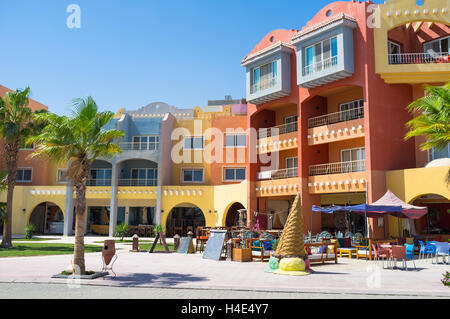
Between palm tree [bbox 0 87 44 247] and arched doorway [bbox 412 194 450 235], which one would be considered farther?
arched doorway [bbox 412 194 450 235]

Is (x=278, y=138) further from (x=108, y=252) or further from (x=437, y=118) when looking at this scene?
(x=108, y=252)

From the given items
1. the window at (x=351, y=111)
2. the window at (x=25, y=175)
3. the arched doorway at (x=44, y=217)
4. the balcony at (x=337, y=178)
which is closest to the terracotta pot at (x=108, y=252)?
the balcony at (x=337, y=178)

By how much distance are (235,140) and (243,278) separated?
23493 mm

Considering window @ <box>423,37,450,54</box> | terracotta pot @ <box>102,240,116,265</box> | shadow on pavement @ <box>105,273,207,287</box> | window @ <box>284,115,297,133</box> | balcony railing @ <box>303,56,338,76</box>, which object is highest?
window @ <box>423,37,450,54</box>

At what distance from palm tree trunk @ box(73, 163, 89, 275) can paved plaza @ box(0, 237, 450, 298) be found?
0.83 m

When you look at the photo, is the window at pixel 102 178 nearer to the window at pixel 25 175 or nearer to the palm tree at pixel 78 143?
the window at pixel 25 175

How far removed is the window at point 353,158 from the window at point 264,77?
6782mm

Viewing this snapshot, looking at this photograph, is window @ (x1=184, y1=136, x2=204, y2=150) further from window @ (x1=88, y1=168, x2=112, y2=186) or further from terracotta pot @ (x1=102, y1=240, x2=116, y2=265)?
terracotta pot @ (x1=102, y1=240, x2=116, y2=265)

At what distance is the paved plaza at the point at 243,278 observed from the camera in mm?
10203

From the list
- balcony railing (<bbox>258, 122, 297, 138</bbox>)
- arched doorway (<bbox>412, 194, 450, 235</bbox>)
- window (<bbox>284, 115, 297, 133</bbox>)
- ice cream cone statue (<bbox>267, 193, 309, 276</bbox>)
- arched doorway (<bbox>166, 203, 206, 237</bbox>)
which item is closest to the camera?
ice cream cone statue (<bbox>267, 193, 309, 276</bbox>)

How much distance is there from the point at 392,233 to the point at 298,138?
8193mm

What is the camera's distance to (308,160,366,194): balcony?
902 inches

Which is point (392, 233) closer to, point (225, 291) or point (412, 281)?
point (412, 281)

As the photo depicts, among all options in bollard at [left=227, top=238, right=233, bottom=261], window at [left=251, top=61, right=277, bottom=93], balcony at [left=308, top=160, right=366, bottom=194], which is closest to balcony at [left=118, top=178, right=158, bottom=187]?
window at [left=251, top=61, right=277, bottom=93]
